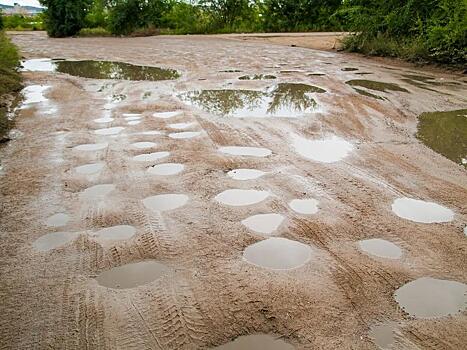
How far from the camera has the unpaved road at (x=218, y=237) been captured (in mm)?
2068

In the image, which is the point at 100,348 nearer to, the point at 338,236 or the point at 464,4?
the point at 338,236

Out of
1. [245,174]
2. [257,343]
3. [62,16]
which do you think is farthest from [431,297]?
[62,16]

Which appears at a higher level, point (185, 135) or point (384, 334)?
point (185, 135)

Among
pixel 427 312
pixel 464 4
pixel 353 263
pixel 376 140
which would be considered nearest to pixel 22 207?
pixel 353 263

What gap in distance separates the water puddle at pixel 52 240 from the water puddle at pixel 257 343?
4.64 ft

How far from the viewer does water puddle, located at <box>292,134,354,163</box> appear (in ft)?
14.2

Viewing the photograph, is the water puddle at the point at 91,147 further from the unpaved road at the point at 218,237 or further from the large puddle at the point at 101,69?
the large puddle at the point at 101,69

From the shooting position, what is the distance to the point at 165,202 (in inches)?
133

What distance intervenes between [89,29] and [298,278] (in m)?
27.0

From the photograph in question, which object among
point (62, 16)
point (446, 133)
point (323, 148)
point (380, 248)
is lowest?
point (380, 248)

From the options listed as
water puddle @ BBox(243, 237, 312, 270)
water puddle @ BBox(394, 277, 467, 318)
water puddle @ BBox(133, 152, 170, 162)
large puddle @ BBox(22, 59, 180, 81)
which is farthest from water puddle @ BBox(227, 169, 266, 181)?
large puddle @ BBox(22, 59, 180, 81)

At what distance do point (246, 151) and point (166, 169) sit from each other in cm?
92

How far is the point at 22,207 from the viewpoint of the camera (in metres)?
3.29

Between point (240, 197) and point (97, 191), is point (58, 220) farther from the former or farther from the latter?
point (240, 197)
